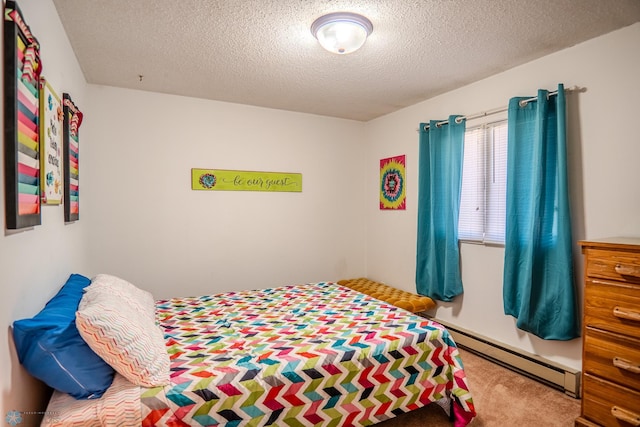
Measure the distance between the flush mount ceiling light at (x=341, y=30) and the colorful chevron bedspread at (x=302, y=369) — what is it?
5.84 feet

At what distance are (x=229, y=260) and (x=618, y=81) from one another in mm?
3501

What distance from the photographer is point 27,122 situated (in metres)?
1.33

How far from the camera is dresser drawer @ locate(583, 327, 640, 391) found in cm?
171

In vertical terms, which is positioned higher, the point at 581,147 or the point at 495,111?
the point at 495,111

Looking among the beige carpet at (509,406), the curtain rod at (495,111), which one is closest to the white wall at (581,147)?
the curtain rod at (495,111)

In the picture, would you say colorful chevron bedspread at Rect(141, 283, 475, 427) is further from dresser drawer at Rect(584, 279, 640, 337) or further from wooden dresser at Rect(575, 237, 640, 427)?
dresser drawer at Rect(584, 279, 640, 337)

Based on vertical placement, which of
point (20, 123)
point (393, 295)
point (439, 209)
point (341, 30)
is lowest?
point (393, 295)

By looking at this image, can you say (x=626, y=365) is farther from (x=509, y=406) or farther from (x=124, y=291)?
(x=124, y=291)

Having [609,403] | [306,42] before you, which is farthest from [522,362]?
[306,42]

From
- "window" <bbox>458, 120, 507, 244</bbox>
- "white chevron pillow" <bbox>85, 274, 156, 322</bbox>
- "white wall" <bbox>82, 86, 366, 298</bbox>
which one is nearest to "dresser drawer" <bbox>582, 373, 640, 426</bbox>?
"window" <bbox>458, 120, 507, 244</bbox>

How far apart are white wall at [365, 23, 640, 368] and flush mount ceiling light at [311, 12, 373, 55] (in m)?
1.42

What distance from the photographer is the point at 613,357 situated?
5.86ft

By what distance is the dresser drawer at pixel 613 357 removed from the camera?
1.71m

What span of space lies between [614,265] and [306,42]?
2.23 m
